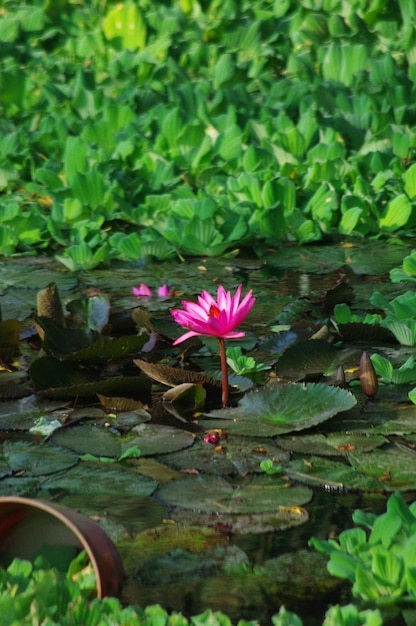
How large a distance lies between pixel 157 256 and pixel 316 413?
1.37 m

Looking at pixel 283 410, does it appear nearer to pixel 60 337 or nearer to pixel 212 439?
pixel 212 439

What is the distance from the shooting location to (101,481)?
196 cm

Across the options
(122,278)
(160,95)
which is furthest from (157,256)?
(160,95)

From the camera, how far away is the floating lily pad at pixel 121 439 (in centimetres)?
209

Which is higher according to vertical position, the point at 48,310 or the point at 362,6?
the point at 362,6

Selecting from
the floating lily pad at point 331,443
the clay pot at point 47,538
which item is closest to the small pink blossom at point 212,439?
the floating lily pad at point 331,443

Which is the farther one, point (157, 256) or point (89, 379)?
point (157, 256)

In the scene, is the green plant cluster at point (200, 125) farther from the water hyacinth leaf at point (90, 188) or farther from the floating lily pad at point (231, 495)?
the floating lily pad at point (231, 495)

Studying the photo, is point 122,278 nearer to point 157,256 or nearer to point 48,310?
point 157,256

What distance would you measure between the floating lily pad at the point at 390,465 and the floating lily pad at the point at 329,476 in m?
0.02

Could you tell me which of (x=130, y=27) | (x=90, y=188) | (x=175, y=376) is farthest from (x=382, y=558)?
(x=130, y=27)

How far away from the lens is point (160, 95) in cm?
498

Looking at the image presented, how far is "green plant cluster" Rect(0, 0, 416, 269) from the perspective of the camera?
11.8 feet

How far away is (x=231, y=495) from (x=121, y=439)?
34cm
